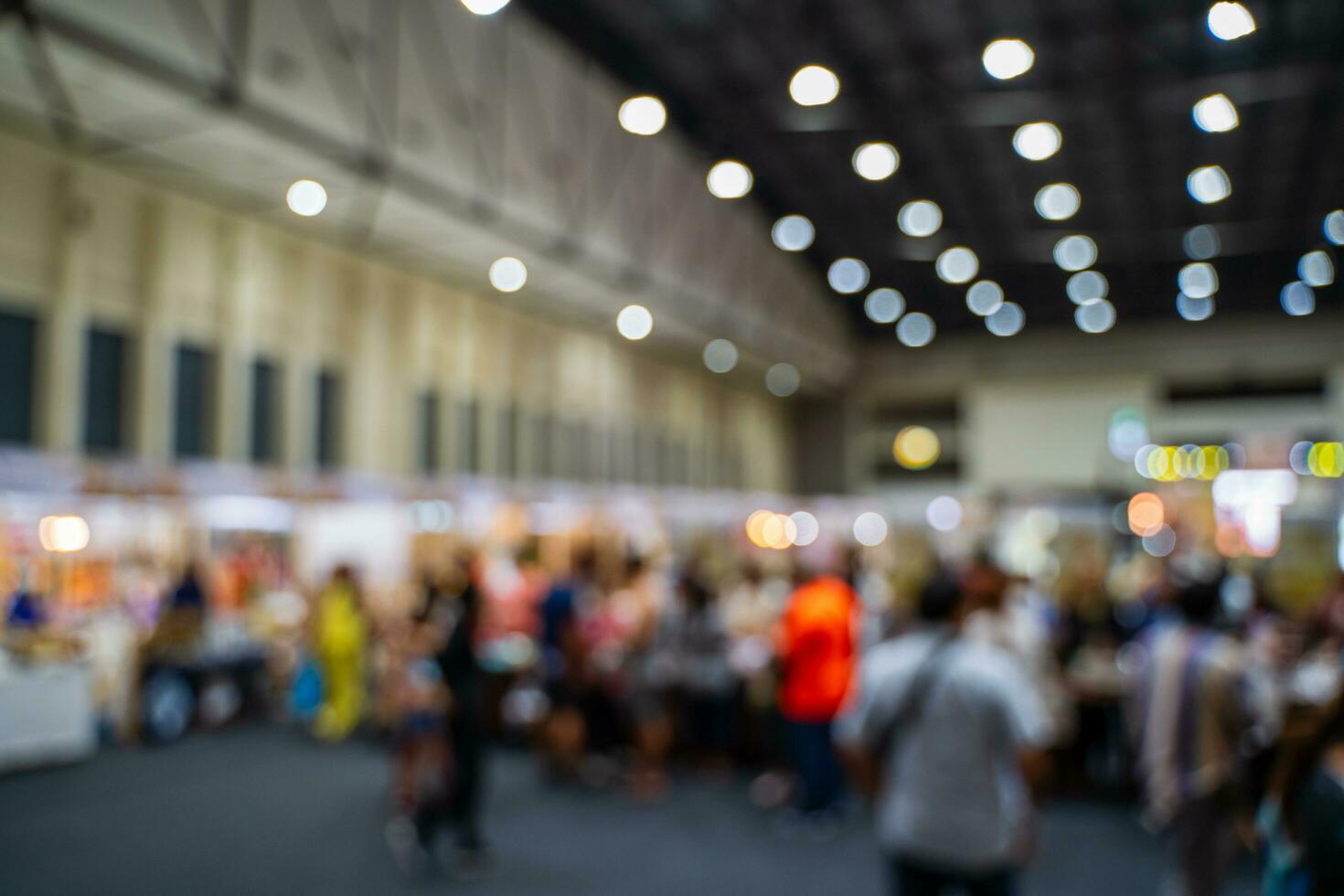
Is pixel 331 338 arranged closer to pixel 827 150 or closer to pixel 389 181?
pixel 389 181

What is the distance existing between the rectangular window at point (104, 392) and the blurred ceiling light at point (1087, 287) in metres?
18.6

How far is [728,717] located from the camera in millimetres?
8867

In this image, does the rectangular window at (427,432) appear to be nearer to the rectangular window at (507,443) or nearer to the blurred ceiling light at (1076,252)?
the rectangular window at (507,443)

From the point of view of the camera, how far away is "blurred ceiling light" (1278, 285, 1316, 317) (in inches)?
871

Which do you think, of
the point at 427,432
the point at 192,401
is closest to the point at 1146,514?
the point at 427,432

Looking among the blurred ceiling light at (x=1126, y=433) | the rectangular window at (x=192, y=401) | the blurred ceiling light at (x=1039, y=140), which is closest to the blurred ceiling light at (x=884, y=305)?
the blurred ceiling light at (x=1126, y=433)

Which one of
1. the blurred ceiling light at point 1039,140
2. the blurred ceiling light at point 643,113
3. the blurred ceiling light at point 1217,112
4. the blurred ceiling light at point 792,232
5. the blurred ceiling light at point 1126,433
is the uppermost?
the blurred ceiling light at point 792,232

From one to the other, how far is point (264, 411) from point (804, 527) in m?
12.8

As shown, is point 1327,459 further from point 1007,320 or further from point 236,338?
point 236,338

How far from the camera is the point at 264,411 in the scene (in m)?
12.3

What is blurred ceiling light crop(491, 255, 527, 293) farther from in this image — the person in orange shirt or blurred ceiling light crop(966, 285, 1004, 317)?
blurred ceiling light crop(966, 285, 1004, 317)

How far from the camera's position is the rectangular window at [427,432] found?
14.3m

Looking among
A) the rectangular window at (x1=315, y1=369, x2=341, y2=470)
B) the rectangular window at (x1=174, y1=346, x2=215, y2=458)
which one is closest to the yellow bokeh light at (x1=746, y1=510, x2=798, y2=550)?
the rectangular window at (x1=315, y1=369, x2=341, y2=470)

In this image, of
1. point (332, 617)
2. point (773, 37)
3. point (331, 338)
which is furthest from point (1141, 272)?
point (332, 617)
